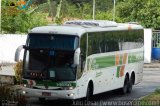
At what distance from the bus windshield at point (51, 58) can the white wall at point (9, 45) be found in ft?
65.6

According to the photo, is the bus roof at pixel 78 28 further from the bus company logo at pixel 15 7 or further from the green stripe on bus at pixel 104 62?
the bus company logo at pixel 15 7

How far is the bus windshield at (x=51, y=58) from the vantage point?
19375 mm

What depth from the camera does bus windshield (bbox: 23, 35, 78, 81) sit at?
19.4m

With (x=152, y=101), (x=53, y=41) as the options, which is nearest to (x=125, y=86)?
(x=53, y=41)

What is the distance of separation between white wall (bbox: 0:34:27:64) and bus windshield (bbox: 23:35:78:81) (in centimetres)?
1999

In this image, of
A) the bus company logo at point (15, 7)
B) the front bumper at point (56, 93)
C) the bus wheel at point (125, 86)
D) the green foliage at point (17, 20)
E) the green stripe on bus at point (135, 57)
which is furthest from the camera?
the green foliage at point (17, 20)

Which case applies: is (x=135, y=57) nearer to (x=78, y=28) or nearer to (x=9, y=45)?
(x=78, y=28)

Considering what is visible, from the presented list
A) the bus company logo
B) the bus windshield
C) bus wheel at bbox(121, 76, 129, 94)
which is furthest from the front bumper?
the bus company logo

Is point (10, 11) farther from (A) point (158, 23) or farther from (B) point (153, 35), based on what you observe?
(A) point (158, 23)

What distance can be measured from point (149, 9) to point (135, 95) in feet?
104

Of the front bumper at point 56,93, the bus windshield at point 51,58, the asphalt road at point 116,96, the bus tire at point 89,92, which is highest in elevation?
the bus windshield at point 51,58

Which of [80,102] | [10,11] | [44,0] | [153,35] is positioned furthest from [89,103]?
[44,0]

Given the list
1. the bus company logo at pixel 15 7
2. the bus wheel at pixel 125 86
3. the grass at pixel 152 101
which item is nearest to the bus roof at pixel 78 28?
the bus wheel at pixel 125 86

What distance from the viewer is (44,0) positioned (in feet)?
241
